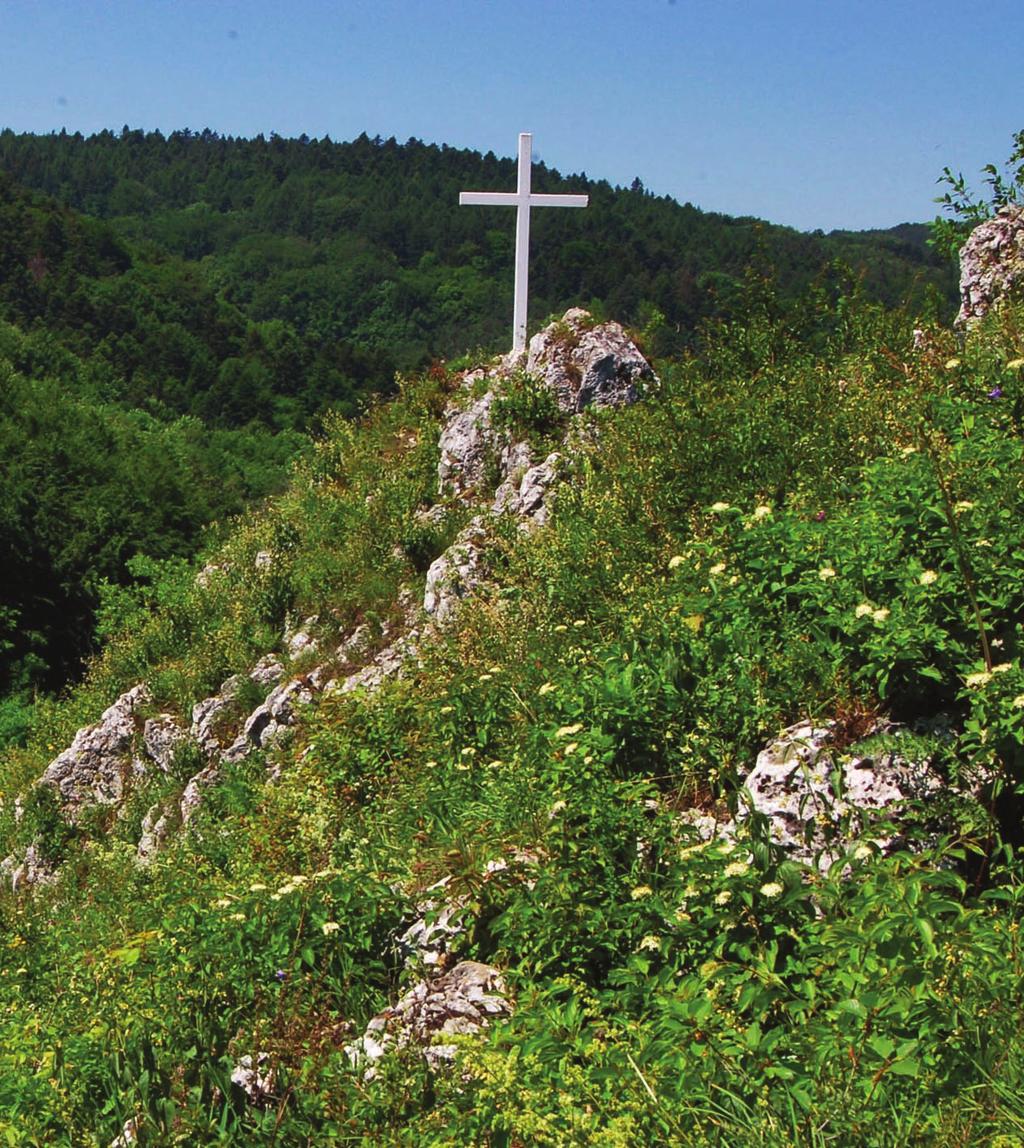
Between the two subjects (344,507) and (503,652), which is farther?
(344,507)

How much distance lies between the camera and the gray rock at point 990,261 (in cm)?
796

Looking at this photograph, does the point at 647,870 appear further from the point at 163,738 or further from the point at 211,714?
the point at 163,738

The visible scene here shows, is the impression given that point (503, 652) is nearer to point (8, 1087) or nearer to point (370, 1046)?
point (370, 1046)

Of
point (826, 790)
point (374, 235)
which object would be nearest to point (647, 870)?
point (826, 790)

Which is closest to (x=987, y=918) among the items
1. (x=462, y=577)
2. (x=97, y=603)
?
(x=462, y=577)

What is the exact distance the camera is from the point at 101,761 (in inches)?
402

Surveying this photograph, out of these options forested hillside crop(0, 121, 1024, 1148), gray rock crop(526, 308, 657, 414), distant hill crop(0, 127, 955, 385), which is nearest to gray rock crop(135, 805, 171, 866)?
forested hillside crop(0, 121, 1024, 1148)

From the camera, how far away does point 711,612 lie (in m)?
4.86

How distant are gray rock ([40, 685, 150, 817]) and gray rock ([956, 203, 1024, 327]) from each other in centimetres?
771

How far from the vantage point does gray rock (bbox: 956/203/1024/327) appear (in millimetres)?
7961

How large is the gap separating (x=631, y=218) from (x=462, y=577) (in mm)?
80316

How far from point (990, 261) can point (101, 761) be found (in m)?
8.43

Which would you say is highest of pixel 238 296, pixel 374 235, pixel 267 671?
pixel 374 235

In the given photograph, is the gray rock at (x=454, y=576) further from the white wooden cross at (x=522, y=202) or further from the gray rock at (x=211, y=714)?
the white wooden cross at (x=522, y=202)
